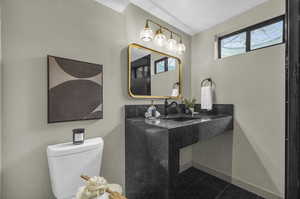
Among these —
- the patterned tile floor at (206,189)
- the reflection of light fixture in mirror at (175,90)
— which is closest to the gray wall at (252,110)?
the patterned tile floor at (206,189)

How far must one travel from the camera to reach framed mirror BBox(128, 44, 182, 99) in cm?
166

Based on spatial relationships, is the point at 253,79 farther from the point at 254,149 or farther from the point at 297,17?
the point at 297,17

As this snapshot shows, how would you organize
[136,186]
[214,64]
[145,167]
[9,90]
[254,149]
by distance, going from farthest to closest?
[214,64] < [254,149] < [136,186] < [145,167] < [9,90]

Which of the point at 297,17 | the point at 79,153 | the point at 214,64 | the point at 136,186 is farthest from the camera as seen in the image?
the point at 214,64

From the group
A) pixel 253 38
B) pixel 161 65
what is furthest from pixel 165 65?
pixel 253 38

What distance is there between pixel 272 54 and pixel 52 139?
2.41m

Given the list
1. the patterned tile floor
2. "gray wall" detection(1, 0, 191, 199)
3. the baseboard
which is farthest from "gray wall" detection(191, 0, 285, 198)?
"gray wall" detection(1, 0, 191, 199)

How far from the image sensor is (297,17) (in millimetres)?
387

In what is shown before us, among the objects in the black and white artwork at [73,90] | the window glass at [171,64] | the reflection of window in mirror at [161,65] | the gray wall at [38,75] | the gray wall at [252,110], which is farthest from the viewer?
the window glass at [171,64]

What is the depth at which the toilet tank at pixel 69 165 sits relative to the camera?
1038mm

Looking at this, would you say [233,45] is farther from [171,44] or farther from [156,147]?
[156,147]

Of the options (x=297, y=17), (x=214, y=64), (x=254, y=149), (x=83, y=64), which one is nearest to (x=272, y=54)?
(x=214, y=64)

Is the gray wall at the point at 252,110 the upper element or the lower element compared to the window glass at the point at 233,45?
lower

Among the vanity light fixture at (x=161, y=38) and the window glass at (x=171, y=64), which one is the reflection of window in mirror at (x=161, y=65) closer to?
the window glass at (x=171, y=64)
